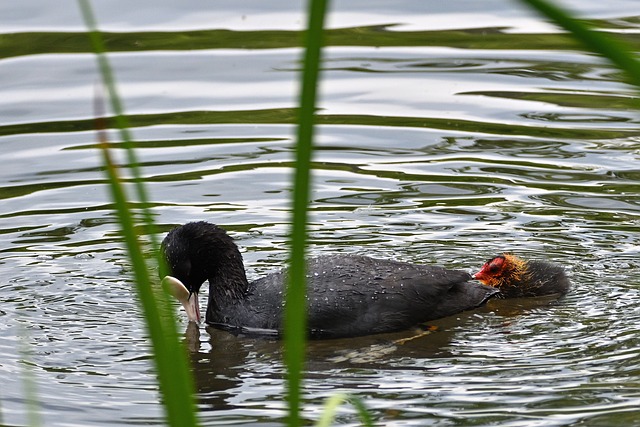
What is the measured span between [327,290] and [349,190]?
2.79 meters

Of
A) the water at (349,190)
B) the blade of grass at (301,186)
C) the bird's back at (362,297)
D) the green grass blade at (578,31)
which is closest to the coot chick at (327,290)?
the bird's back at (362,297)

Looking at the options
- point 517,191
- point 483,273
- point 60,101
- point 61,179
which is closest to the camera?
point 483,273

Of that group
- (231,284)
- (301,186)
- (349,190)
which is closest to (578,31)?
(301,186)

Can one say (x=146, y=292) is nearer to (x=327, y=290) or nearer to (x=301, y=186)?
(x=301, y=186)

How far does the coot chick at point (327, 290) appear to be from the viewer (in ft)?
23.1

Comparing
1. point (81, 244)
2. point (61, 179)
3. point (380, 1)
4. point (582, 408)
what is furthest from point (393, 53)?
point (582, 408)

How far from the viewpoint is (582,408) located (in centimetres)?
557

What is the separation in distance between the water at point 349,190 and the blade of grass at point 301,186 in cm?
348

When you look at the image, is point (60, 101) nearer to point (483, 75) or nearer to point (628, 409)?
point (483, 75)

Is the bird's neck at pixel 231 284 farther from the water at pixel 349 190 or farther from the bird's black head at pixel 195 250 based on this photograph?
the water at pixel 349 190

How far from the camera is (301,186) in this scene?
6.64 ft

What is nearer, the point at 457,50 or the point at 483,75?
the point at 483,75

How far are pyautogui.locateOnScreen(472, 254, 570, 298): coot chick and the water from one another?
0.12 meters

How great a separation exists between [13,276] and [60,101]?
15.3 ft
